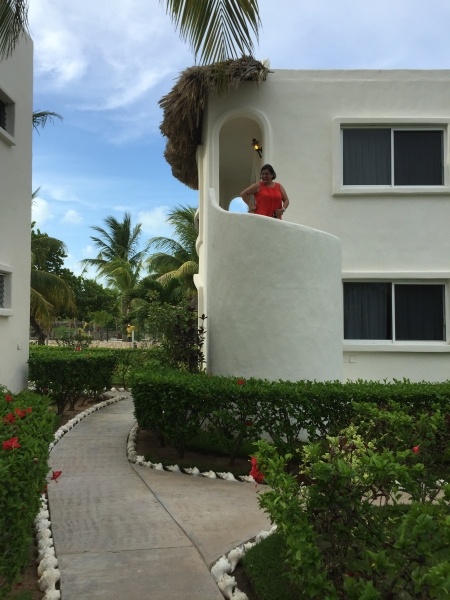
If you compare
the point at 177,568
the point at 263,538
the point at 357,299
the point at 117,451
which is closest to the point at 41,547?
the point at 177,568

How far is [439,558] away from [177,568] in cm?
188

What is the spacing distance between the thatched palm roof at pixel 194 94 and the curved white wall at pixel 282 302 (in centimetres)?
234

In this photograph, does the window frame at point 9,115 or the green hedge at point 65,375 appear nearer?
the window frame at point 9,115

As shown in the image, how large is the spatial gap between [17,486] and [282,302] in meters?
5.05

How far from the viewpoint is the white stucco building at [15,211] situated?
30.3ft

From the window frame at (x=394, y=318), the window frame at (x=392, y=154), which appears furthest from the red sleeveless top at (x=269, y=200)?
the window frame at (x=394, y=318)

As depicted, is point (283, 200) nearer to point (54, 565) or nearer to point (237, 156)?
point (237, 156)

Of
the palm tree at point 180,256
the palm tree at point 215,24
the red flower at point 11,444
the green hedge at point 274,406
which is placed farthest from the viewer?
the palm tree at point 180,256

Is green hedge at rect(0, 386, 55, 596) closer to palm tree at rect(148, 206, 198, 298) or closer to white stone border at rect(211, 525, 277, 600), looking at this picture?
white stone border at rect(211, 525, 277, 600)

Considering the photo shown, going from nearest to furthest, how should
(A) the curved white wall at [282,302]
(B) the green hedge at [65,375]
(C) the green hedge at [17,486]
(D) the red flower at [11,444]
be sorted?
(C) the green hedge at [17,486], (D) the red flower at [11,444], (A) the curved white wall at [282,302], (B) the green hedge at [65,375]

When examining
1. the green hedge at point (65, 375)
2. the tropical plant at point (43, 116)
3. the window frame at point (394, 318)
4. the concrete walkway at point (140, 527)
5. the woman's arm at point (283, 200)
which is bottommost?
the concrete walkway at point (140, 527)

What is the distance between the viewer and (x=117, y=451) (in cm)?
816

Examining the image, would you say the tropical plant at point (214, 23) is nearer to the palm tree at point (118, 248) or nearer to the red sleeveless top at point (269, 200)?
the red sleeveless top at point (269, 200)

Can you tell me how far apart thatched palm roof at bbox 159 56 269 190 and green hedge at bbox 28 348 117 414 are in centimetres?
468
